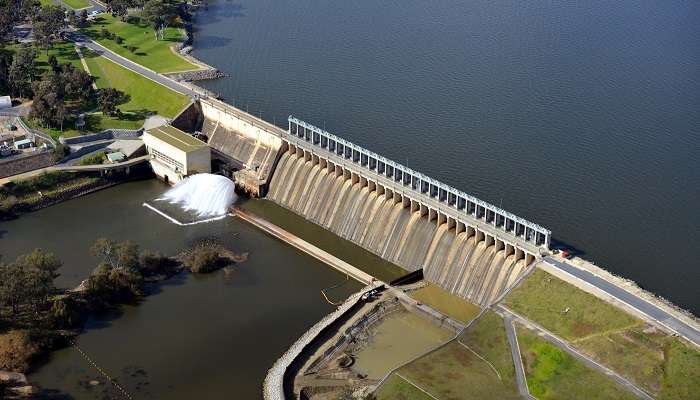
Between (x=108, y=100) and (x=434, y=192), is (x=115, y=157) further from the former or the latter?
(x=434, y=192)

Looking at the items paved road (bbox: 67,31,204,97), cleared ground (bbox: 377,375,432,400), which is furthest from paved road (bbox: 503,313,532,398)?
paved road (bbox: 67,31,204,97)

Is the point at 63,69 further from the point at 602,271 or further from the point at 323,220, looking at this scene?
the point at 602,271

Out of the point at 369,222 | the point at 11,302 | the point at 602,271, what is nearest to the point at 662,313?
the point at 602,271

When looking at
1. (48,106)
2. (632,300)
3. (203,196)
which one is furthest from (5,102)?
(632,300)

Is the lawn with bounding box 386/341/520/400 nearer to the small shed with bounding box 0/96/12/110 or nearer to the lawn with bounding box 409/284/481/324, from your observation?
the lawn with bounding box 409/284/481/324

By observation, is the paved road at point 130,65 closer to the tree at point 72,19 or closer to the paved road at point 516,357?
the tree at point 72,19
